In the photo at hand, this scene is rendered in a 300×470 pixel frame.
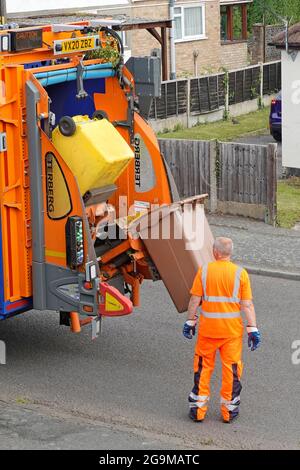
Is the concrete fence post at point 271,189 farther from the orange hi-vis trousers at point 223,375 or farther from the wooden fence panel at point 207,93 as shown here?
the wooden fence panel at point 207,93

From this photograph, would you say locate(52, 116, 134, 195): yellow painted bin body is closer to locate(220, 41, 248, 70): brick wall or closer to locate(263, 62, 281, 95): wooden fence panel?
locate(263, 62, 281, 95): wooden fence panel

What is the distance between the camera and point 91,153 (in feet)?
28.9

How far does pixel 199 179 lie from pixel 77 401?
277 inches

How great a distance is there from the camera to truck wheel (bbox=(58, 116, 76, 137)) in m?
8.79

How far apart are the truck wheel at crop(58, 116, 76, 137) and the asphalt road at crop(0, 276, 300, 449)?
214cm

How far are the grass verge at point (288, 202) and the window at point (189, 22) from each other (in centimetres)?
1193

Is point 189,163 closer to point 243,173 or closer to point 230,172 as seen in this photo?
point 230,172

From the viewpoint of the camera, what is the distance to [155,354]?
9.72 m

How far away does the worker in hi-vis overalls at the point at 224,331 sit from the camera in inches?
319

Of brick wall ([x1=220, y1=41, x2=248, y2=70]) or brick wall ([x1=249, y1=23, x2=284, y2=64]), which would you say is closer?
brick wall ([x1=220, y1=41, x2=248, y2=70])

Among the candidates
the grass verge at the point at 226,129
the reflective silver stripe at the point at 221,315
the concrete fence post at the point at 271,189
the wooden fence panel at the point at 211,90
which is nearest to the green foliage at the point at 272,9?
the wooden fence panel at the point at 211,90

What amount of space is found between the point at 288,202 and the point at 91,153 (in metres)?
7.26

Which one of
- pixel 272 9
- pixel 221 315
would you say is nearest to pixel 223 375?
pixel 221 315

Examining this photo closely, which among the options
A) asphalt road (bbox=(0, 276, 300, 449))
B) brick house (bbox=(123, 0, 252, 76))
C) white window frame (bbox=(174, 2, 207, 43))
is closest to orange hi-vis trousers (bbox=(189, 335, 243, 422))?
asphalt road (bbox=(0, 276, 300, 449))
